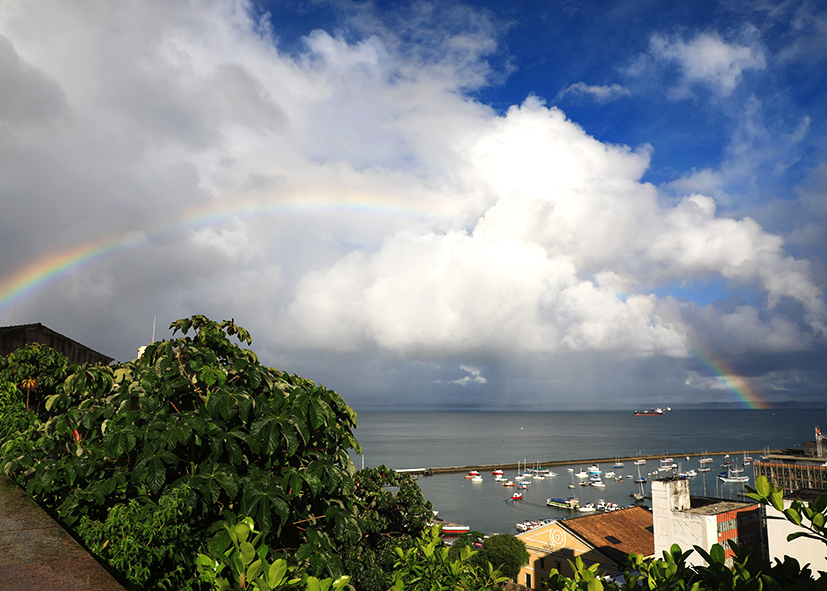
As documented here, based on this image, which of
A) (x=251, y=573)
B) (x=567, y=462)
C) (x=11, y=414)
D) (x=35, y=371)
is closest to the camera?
(x=251, y=573)

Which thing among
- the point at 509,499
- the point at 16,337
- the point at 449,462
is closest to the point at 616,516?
the point at 16,337

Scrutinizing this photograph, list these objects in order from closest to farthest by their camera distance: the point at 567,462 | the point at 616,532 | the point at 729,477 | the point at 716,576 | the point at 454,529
A: the point at 716,576 < the point at 616,532 < the point at 454,529 < the point at 729,477 < the point at 567,462

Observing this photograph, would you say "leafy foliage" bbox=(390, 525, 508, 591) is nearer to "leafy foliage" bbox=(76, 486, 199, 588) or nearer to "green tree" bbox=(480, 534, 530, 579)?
"leafy foliage" bbox=(76, 486, 199, 588)

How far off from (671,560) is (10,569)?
3772 millimetres

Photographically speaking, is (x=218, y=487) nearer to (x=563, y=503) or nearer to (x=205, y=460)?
(x=205, y=460)

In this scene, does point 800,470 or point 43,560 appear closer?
point 43,560

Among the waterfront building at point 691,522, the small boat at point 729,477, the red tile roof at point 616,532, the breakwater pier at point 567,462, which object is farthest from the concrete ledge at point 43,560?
the small boat at point 729,477

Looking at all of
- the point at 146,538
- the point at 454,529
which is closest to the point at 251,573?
the point at 146,538

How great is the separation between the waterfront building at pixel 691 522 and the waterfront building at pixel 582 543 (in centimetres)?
740

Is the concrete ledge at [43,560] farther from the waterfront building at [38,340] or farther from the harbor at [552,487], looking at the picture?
the harbor at [552,487]

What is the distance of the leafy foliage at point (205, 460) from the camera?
402cm

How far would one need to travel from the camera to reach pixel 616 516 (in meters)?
46.8

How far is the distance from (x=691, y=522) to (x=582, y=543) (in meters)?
10.6

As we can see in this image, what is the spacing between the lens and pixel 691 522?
31.1 meters
